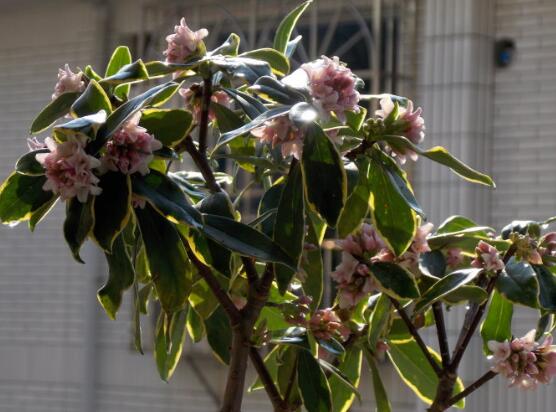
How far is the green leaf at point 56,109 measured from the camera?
1845 millimetres

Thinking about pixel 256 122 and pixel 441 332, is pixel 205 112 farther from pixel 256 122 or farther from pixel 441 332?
pixel 441 332

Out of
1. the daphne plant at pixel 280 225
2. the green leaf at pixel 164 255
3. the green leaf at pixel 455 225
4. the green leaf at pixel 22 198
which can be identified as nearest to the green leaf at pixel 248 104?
the daphne plant at pixel 280 225

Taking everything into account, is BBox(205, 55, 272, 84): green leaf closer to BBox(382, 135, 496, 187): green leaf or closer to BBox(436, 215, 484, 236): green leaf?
BBox(382, 135, 496, 187): green leaf

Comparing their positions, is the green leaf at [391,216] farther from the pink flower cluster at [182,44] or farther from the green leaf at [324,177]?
the pink flower cluster at [182,44]

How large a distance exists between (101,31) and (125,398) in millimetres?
2307

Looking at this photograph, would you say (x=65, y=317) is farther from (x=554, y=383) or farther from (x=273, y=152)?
(x=273, y=152)

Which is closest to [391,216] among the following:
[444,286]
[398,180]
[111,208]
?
[398,180]

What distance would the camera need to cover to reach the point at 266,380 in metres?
1.98

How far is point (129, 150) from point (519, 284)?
69cm

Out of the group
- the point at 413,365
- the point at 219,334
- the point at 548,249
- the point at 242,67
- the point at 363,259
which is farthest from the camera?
the point at 413,365

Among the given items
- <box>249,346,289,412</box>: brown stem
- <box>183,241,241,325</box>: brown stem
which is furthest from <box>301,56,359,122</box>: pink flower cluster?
<box>249,346,289,412</box>: brown stem

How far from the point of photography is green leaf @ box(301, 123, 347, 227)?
5.45ft

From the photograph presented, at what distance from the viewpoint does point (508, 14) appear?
638cm

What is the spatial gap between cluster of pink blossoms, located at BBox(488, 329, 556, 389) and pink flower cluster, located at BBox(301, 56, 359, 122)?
0.57 metres
